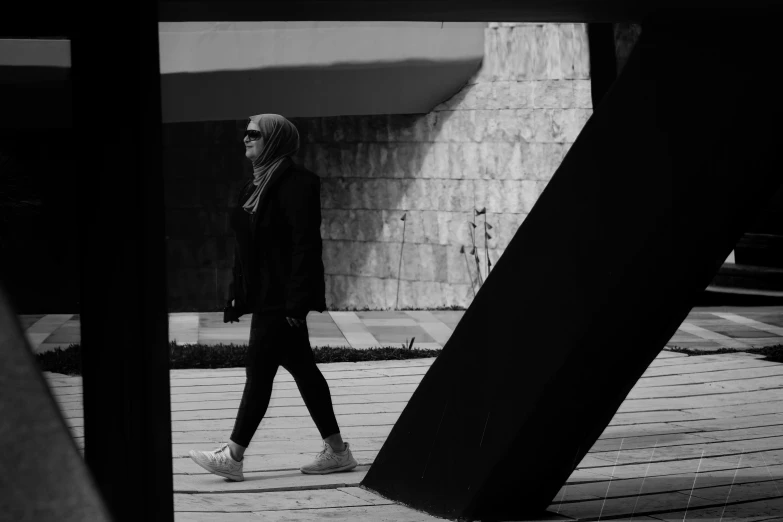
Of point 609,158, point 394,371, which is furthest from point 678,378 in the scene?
point 609,158

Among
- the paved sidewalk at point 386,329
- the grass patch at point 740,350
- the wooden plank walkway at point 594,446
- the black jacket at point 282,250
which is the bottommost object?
the paved sidewalk at point 386,329

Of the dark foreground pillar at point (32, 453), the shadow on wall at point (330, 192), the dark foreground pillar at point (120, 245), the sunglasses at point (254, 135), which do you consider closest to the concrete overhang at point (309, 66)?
the shadow on wall at point (330, 192)

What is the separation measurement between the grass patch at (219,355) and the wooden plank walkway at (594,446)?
0.20 metres

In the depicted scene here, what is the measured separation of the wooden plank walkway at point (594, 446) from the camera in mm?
4449

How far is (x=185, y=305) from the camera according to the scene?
14.0m

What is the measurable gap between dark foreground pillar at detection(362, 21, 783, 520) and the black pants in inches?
35.3

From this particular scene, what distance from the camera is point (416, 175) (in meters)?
12.8

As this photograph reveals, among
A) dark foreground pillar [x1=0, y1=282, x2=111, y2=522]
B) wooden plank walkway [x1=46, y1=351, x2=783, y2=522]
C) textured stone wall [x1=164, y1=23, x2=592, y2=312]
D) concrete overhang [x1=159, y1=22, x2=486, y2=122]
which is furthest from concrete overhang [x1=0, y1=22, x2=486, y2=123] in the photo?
dark foreground pillar [x1=0, y1=282, x2=111, y2=522]

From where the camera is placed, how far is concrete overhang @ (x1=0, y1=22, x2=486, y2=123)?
11914 mm

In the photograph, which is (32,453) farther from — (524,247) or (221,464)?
(221,464)

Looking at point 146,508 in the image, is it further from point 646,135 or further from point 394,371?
point 394,371

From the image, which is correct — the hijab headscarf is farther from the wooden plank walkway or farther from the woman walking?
the wooden plank walkway

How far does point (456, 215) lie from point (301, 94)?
228 centimetres

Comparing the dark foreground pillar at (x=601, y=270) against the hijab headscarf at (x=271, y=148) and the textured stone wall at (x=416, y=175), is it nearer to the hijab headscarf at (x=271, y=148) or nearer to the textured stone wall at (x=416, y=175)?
the hijab headscarf at (x=271, y=148)
